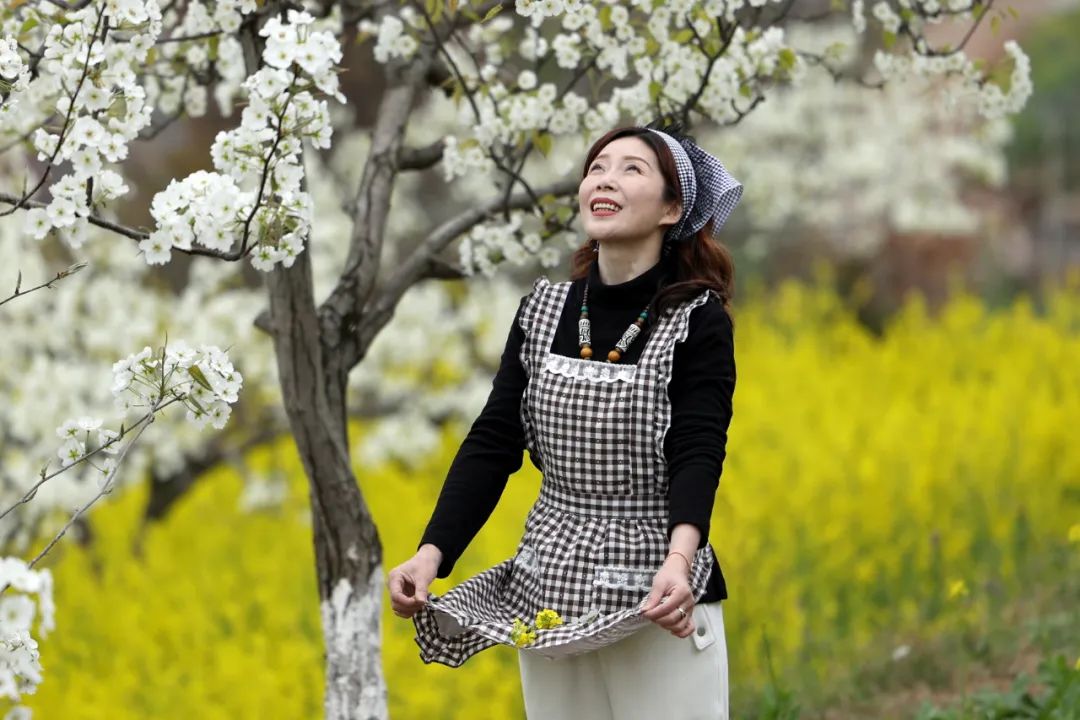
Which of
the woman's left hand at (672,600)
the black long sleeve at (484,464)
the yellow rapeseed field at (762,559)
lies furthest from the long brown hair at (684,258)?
the yellow rapeseed field at (762,559)

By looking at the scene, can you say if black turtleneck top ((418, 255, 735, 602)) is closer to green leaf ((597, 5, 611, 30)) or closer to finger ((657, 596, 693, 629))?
finger ((657, 596, 693, 629))

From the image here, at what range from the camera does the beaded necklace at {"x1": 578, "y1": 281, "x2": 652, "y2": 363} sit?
6.79 feet

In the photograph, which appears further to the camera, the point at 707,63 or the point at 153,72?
the point at 153,72

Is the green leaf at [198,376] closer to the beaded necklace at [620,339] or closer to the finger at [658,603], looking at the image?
the beaded necklace at [620,339]

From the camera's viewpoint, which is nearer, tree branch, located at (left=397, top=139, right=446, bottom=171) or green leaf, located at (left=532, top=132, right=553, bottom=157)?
green leaf, located at (left=532, top=132, right=553, bottom=157)

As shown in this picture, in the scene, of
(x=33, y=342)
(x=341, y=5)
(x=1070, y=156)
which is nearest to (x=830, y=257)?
(x=1070, y=156)

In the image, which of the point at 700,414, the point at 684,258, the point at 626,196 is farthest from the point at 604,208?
the point at 700,414

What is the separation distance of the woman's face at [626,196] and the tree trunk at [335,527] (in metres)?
0.80

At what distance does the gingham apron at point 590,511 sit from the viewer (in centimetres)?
202

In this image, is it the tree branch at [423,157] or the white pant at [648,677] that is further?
the tree branch at [423,157]

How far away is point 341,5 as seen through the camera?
11.2 ft

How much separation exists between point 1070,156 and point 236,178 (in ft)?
46.9

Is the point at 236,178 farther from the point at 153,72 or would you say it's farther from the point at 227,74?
the point at 153,72

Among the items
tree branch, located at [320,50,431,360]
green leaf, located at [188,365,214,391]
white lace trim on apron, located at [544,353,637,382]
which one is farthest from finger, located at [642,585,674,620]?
tree branch, located at [320,50,431,360]
